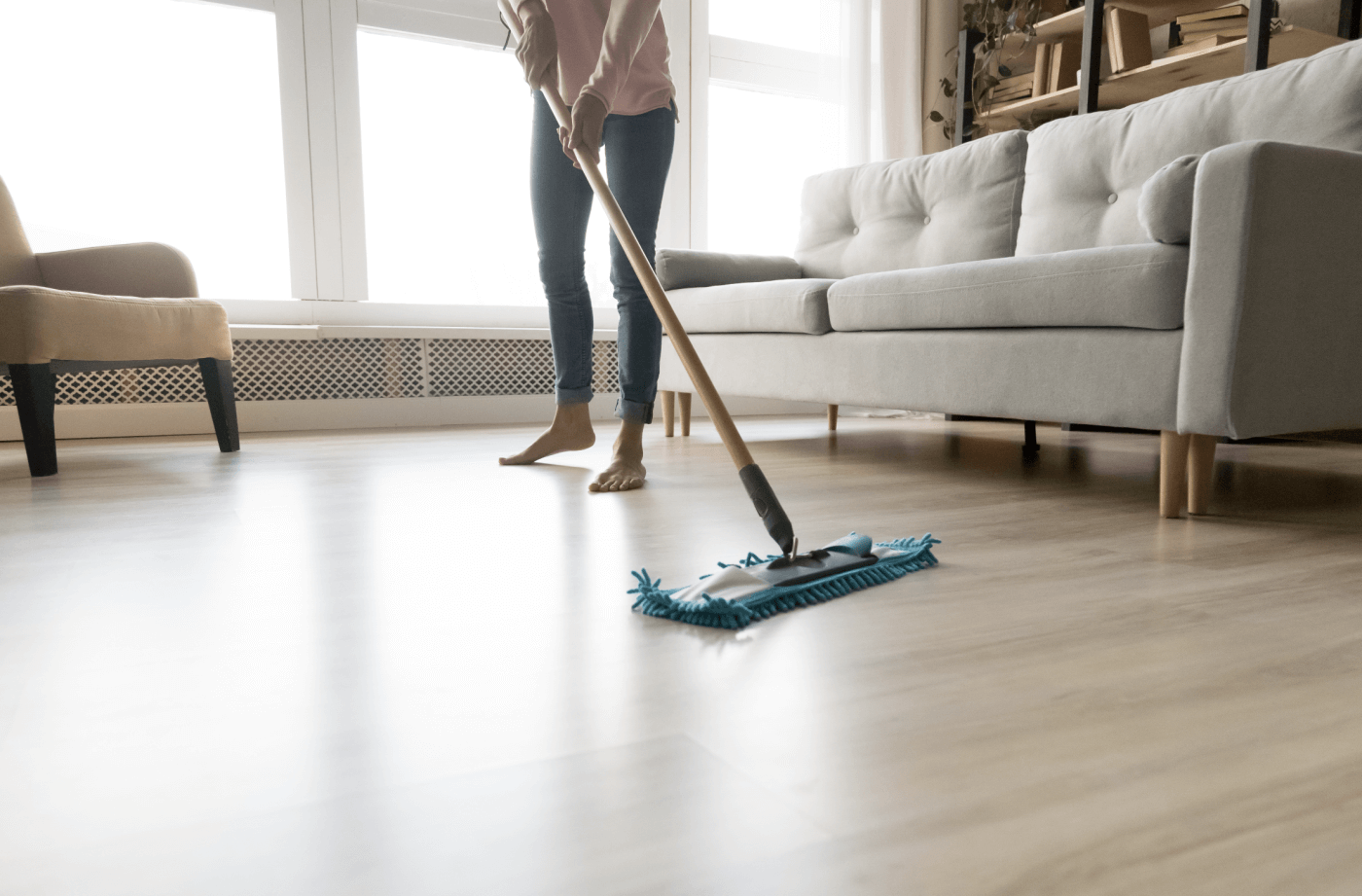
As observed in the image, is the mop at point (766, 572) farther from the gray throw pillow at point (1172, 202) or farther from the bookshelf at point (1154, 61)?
the bookshelf at point (1154, 61)

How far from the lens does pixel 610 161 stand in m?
1.71

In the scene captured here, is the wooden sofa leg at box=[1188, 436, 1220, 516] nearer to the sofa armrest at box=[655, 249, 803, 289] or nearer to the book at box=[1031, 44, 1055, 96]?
the sofa armrest at box=[655, 249, 803, 289]

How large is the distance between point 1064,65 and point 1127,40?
33 cm

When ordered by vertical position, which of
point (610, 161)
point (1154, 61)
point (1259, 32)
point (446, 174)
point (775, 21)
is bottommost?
point (610, 161)

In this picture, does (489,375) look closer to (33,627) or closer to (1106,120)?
(1106,120)

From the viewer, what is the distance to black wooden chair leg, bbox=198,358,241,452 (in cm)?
231

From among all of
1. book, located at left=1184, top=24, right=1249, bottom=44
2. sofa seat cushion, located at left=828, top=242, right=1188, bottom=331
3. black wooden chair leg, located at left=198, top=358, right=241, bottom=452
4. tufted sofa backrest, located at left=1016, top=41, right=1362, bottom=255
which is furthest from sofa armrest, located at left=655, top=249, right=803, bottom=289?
book, located at left=1184, top=24, right=1249, bottom=44

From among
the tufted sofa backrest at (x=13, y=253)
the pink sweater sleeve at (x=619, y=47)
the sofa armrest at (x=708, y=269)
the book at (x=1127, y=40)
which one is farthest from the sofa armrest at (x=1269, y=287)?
the tufted sofa backrest at (x=13, y=253)

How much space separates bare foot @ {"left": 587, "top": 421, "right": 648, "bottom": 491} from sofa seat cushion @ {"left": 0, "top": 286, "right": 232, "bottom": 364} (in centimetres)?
119

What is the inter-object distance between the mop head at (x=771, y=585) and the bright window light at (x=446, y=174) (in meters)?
2.62

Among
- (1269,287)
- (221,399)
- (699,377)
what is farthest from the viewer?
(221,399)

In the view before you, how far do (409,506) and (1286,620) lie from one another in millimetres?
1200

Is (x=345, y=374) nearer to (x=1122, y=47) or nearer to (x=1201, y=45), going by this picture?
(x=1122, y=47)

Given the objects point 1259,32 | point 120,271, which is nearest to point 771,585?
point 120,271
